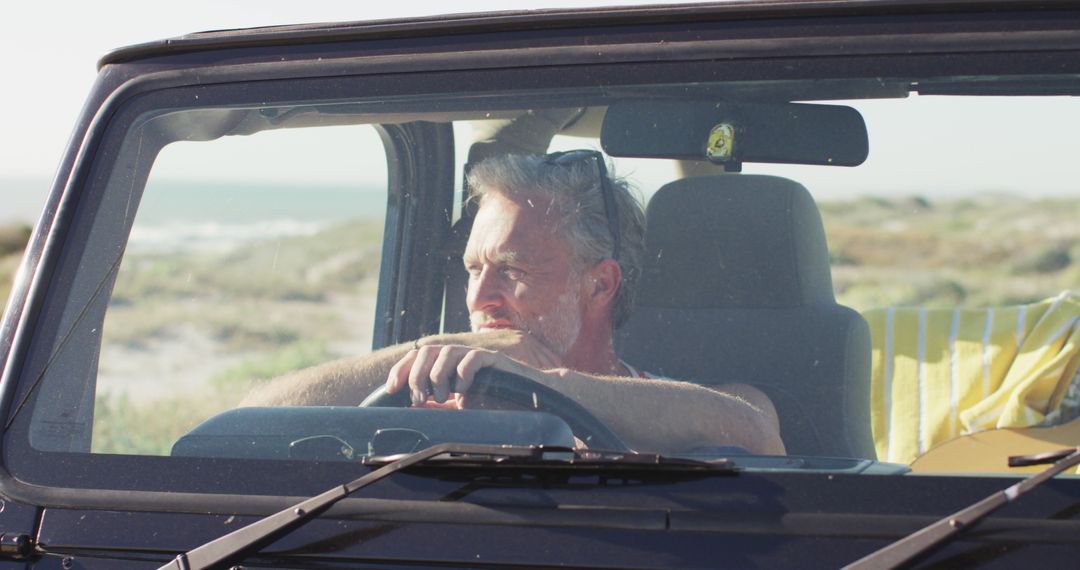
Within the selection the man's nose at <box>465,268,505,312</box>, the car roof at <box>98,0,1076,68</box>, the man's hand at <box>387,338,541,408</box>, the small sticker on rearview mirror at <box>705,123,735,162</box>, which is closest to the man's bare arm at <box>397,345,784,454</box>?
the man's hand at <box>387,338,541,408</box>

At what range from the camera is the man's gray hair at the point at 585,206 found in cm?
192

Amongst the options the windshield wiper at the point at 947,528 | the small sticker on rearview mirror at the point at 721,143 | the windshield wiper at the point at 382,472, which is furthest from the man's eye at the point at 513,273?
the windshield wiper at the point at 947,528

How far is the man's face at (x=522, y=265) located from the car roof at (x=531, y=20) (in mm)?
314

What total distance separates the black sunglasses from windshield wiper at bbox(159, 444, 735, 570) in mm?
482

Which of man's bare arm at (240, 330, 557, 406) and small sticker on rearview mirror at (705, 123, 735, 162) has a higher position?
small sticker on rearview mirror at (705, 123, 735, 162)

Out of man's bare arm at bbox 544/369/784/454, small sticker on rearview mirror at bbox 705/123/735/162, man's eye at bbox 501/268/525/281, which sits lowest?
man's bare arm at bbox 544/369/784/454

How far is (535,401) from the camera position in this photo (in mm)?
1754

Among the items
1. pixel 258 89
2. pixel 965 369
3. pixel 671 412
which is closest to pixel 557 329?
pixel 671 412

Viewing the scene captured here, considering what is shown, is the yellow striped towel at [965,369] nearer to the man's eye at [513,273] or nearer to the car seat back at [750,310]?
the car seat back at [750,310]

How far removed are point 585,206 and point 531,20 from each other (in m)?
0.32

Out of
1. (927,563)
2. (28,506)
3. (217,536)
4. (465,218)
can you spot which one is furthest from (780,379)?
(28,506)

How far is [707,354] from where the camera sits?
6.11ft

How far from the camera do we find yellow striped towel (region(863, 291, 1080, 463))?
215 centimetres

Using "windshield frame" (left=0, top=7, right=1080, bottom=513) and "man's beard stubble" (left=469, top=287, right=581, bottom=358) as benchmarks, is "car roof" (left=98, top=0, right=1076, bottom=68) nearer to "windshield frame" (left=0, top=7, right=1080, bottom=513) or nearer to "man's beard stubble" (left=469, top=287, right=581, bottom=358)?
"windshield frame" (left=0, top=7, right=1080, bottom=513)
